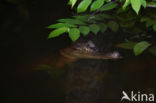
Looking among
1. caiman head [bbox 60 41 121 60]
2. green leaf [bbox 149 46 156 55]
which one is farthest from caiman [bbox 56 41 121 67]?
green leaf [bbox 149 46 156 55]

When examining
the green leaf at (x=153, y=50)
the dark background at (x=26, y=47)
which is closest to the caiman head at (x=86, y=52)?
the dark background at (x=26, y=47)

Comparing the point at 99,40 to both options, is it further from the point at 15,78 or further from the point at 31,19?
the point at 31,19

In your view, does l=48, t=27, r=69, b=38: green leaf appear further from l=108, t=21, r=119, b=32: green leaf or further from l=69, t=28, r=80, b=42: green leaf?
l=108, t=21, r=119, b=32: green leaf

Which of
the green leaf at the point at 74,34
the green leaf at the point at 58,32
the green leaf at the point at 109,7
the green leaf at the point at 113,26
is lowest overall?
the green leaf at the point at 113,26

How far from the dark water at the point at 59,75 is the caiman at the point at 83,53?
1.7 inches

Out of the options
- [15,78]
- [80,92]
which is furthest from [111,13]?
[15,78]

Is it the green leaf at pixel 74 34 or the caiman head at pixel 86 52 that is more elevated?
the green leaf at pixel 74 34

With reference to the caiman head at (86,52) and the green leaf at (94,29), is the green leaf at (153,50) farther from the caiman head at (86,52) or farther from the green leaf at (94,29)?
the green leaf at (94,29)

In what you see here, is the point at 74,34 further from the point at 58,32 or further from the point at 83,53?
the point at 83,53

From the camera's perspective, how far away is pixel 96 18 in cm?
168

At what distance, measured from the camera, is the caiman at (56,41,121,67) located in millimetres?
1550

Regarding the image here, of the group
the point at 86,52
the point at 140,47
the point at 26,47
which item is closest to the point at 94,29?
the point at 86,52

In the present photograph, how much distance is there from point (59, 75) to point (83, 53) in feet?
0.86

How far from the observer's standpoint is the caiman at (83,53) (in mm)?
1550
